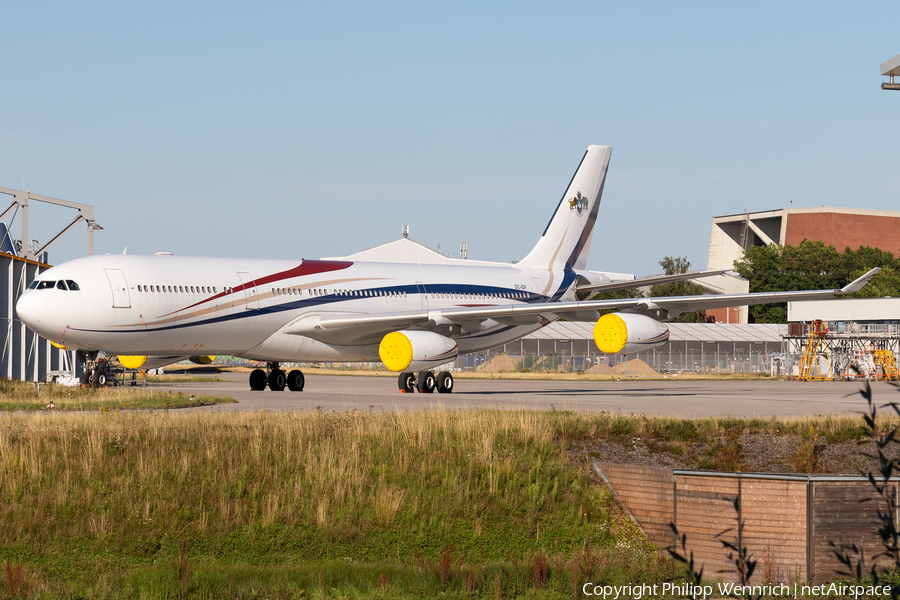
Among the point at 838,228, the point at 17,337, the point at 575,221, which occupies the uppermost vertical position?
the point at 838,228

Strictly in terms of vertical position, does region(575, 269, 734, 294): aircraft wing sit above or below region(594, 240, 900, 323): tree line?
below

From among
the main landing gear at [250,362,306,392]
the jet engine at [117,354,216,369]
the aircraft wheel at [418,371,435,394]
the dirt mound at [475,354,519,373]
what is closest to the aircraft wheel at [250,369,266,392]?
the main landing gear at [250,362,306,392]

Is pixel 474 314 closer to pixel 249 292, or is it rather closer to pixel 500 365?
pixel 249 292

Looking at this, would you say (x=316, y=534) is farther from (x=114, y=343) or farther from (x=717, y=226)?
(x=717, y=226)

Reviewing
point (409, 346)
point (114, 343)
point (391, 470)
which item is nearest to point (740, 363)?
point (409, 346)

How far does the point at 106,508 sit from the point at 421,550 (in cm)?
420

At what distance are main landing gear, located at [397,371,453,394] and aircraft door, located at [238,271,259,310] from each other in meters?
5.85

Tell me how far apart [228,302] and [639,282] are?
15006 mm

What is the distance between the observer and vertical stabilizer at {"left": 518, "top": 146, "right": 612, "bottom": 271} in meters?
41.9

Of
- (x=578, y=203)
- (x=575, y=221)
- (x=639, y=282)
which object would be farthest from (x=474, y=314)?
(x=578, y=203)

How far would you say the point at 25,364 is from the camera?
41.7 metres

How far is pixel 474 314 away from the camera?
106 feet

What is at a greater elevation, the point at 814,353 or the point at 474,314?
the point at 474,314

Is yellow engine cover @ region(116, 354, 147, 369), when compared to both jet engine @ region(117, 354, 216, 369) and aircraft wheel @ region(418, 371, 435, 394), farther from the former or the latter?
aircraft wheel @ region(418, 371, 435, 394)
